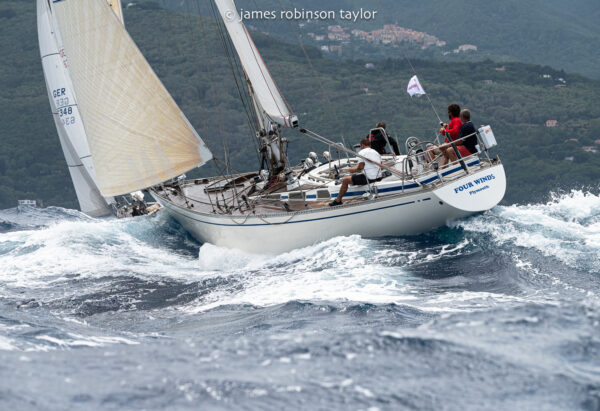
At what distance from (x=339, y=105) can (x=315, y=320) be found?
50.1 m

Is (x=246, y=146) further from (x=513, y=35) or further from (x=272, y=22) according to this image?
(x=513, y=35)

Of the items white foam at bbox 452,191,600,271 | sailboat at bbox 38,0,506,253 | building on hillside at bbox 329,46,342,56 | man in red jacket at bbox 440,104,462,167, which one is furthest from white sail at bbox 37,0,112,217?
building on hillside at bbox 329,46,342,56

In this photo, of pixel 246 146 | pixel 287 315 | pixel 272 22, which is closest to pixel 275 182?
pixel 287 315

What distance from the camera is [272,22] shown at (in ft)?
317

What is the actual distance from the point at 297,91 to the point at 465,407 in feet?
180

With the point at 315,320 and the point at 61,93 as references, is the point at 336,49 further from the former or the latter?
the point at 315,320

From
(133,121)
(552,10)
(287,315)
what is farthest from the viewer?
(552,10)

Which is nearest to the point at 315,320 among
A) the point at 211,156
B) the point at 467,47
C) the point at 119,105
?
the point at 211,156

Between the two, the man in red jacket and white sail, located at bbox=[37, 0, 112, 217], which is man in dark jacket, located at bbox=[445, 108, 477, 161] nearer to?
the man in red jacket

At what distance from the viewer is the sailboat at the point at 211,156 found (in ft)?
29.8

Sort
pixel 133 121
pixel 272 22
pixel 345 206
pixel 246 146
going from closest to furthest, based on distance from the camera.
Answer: pixel 345 206 < pixel 133 121 < pixel 246 146 < pixel 272 22

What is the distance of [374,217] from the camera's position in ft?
29.5

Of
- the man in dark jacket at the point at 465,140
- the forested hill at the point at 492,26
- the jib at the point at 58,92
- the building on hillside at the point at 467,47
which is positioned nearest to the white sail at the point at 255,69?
the man in dark jacket at the point at 465,140

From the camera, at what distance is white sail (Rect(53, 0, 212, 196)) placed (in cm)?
1040
